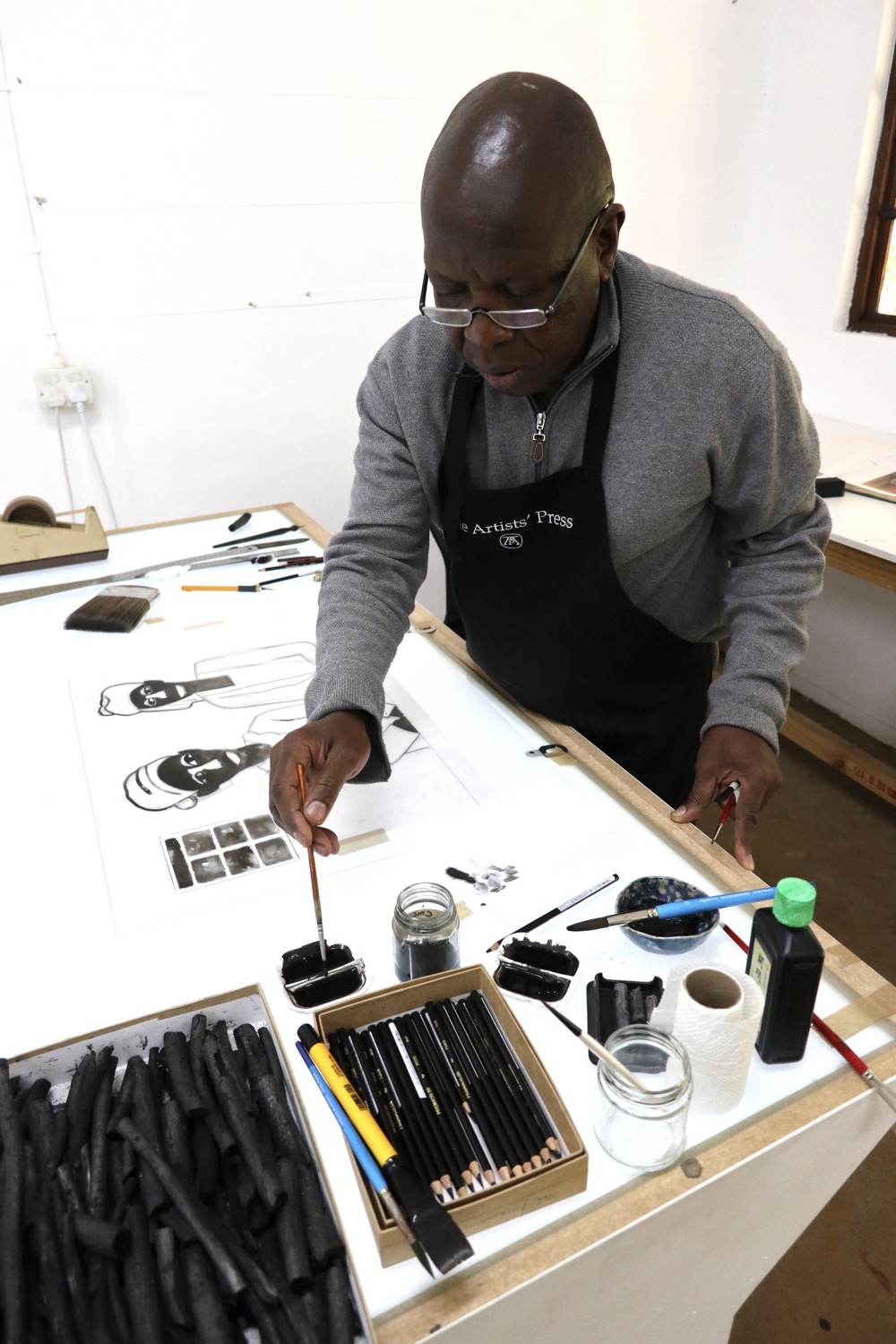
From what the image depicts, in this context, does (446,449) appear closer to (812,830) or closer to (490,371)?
(490,371)

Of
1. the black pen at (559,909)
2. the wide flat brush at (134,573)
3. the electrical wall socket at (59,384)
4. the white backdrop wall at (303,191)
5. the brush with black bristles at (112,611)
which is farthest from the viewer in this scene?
the electrical wall socket at (59,384)

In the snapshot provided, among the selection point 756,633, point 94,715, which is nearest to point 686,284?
point 756,633

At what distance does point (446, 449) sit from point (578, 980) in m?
0.72

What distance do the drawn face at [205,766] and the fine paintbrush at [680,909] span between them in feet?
1.90

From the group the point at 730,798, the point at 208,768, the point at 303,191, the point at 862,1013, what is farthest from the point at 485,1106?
the point at 303,191

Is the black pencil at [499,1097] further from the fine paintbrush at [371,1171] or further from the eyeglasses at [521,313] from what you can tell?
the eyeglasses at [521,313]

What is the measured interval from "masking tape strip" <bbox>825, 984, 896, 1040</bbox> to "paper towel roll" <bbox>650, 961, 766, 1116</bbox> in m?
0.13

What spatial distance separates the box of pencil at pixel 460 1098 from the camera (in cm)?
67

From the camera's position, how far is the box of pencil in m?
0.67

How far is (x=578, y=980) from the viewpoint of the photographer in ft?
2.94

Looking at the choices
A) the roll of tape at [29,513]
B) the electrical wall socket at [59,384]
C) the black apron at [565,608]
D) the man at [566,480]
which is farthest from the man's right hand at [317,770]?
the electrical wall socket at [59,384]

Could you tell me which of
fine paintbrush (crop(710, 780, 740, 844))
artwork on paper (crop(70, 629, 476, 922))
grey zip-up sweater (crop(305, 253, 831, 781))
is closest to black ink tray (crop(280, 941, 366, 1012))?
artwork on paper (crop(70, 629, 476, 922))

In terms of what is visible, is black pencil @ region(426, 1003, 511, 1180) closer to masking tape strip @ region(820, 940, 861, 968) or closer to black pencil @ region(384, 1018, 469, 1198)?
black pencil @ region(384, 1018, 469, 1198)

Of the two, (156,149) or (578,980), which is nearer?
(578,980)
